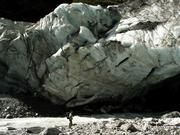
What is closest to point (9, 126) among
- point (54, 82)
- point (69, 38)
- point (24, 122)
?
point (24, 122)

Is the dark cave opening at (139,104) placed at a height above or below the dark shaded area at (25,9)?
below

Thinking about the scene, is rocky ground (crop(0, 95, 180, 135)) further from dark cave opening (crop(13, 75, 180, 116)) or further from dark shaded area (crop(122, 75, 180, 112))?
dark shaded area (crop(122, 75, 180, 112))

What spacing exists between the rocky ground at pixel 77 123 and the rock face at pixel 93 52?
1407mm

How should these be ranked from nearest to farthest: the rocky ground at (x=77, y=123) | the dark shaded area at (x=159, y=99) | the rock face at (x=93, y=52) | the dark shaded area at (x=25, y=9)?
the rocky ground at (x=77, y=123)
the rock face at (x=93, y=52)
the dark shaded area at (x=159, y=99)
the dark shaded area at (x=25, y=9)

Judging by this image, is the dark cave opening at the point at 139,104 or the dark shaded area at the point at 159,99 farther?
the dark shaded area at the point at 159,99

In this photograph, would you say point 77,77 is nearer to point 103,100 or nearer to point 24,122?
point 103,100

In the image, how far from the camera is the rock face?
85.1 feet

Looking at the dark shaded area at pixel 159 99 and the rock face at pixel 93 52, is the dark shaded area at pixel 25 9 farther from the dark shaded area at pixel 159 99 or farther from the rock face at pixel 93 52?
the dark shaded area at pixel 159 99

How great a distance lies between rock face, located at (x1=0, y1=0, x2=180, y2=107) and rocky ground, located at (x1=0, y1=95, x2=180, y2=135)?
141cm

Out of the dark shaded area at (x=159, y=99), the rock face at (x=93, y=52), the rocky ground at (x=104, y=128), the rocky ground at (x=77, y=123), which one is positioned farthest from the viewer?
the dark shaded area at (x=159, y=99)

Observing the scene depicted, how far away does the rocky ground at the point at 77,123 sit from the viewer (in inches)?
768

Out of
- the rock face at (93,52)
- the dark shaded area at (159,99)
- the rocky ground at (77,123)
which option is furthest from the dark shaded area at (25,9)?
the dark shaded area at (159,99)

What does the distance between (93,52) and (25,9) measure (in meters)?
17.0

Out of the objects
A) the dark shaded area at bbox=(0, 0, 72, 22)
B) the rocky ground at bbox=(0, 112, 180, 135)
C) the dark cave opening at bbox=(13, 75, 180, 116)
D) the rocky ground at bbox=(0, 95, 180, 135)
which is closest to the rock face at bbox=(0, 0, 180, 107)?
the dark cave opening at bbox=(13, 75, 180, 116)
